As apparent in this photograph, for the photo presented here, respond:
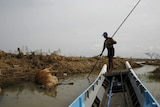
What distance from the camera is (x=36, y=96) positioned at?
11414mm

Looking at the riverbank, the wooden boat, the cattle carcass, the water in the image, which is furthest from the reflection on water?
the wooden boat

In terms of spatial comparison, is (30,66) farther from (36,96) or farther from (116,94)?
(116,94)

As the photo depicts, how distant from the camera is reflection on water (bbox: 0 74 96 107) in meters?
9.87

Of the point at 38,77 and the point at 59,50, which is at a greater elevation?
the point at 59,50

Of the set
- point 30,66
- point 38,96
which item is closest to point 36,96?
point 38,96

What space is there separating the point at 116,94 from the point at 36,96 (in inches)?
182

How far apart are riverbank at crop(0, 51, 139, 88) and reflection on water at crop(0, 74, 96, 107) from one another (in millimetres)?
1787

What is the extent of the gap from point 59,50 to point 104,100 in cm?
1677

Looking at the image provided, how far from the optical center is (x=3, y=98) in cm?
1105

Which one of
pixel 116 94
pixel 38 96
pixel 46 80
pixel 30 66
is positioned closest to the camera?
pixel 116 94

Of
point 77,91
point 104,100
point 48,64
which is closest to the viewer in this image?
point 104,100

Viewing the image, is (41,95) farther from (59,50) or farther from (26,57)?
(59,50)

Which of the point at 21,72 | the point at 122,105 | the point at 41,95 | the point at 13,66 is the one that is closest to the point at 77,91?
the point at 41,95

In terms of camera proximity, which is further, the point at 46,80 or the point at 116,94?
the point at 46,80
